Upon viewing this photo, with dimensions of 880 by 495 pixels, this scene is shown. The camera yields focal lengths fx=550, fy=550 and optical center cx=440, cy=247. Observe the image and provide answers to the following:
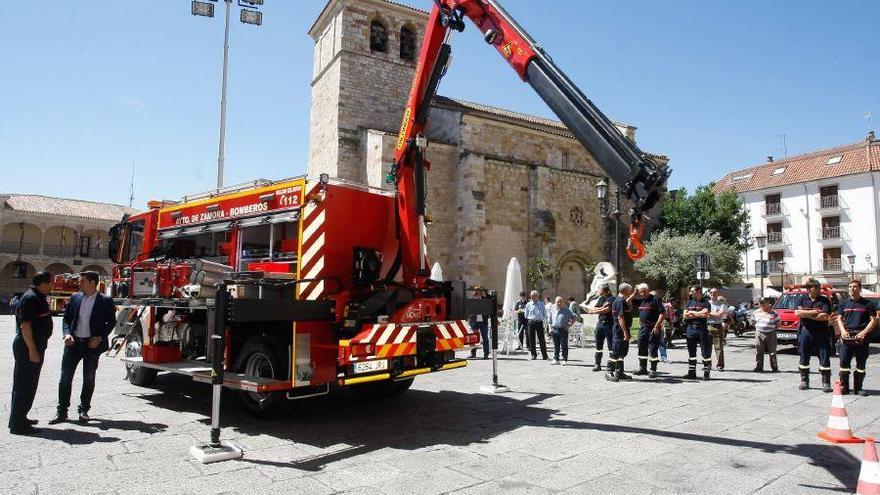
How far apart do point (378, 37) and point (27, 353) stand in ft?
85.4

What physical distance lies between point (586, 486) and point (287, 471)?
91.2 inches

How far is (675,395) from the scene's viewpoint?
778cm

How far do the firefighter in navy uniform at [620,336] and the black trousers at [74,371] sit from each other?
733cm

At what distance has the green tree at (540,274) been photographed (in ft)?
88.4

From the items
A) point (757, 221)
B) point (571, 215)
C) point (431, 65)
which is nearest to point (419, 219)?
point (431, 65)

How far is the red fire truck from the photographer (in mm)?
5652

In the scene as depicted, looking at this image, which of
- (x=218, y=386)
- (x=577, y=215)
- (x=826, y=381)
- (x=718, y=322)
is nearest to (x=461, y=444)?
(x=218, y=386)

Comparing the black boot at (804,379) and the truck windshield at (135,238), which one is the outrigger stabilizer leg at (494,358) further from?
the truck windshield at (135,238)

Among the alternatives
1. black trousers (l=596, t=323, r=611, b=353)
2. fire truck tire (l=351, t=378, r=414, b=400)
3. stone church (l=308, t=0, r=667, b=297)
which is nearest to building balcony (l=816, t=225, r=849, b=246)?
stone church (l=308, t=0, r=667, b=297)

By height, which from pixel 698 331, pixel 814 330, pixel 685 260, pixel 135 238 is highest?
pixel 685 260

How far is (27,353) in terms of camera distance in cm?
551

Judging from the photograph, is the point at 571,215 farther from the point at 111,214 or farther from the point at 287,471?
the point at 111,214

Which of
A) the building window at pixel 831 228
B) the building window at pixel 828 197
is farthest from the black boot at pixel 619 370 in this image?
the building window at pixel 828 197

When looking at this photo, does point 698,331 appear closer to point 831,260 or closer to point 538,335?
point 538,335
